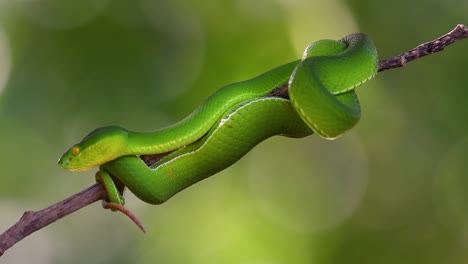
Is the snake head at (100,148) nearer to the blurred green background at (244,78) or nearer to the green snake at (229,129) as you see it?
the green snake at (229,129)

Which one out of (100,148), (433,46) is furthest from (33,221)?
(433,46)

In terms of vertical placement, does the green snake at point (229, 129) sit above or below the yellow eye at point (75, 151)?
below

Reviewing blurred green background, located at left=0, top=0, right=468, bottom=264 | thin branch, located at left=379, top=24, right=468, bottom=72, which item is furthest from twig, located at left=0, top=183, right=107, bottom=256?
blurred green background, located at left=0, top=0, right=468, bottom=264

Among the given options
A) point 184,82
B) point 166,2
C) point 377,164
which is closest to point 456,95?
point 377,164

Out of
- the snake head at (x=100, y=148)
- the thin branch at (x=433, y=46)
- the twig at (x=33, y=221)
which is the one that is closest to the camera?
the twig at (x=33, y=221)

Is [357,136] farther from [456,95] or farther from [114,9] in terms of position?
[114,9]

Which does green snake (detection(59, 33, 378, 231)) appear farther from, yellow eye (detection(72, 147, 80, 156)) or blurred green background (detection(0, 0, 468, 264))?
blurred green background (detection(0, 0, 468, 264))

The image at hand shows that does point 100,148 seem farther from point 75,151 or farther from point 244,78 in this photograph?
point 244,78

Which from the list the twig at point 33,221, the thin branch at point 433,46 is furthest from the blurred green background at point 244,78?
the twig at point 33,221
